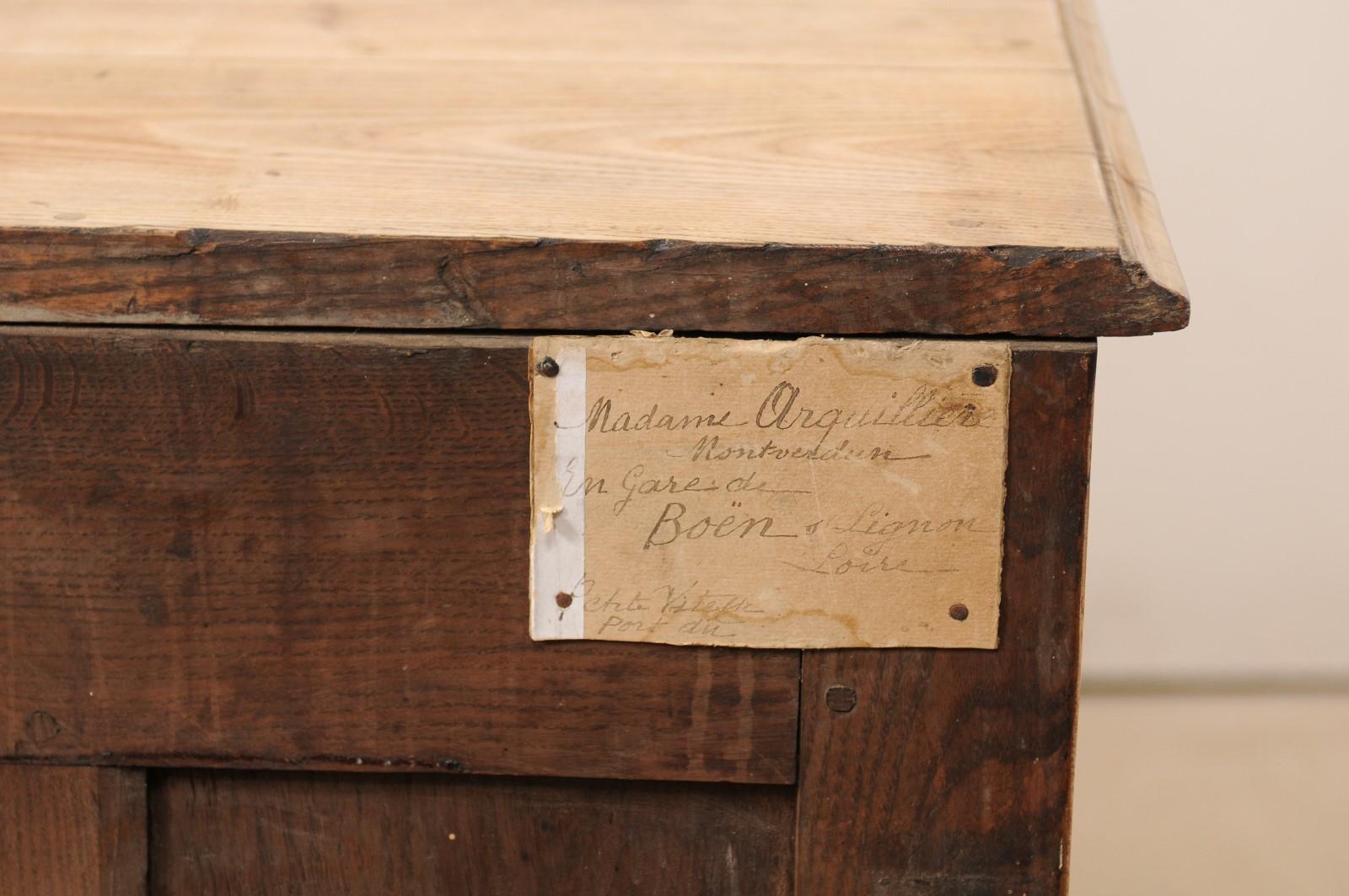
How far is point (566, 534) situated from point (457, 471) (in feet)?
0.18

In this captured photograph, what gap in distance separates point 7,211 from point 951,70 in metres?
0.49

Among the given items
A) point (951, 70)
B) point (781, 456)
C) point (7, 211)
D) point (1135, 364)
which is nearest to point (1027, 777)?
point (781, 456)

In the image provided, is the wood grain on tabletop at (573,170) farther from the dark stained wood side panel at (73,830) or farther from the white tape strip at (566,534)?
the dark stained wood side panel at (73,830)

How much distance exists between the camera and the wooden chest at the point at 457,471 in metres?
0.63

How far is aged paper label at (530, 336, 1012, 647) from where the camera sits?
0.64 m

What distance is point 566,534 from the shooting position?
2.17ft

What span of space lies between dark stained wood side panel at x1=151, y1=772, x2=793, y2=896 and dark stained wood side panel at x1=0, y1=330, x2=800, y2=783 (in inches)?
1.2

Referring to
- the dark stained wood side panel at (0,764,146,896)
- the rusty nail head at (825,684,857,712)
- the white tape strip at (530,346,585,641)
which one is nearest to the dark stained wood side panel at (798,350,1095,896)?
the rusty nail head at (825,684,857,712)

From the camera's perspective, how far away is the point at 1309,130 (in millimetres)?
1761

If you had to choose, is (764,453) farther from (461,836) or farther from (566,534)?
(461,836)

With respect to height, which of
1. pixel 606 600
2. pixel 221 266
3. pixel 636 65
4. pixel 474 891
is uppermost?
pixel 636 65

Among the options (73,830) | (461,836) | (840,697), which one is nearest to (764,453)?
(840,697)

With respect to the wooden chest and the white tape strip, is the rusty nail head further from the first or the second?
the white tape strip

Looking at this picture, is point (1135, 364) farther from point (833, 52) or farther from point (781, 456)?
point (781, 456)
